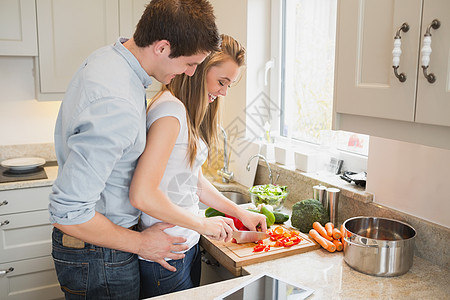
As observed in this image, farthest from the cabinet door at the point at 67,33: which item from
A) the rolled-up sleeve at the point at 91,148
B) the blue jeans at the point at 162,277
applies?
the rolled-up sleeve at the point at 91,148

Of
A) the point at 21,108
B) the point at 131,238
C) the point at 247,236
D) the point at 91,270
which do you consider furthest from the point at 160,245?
the point at 21,108

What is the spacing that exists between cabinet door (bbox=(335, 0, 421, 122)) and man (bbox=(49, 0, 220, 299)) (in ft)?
1.35

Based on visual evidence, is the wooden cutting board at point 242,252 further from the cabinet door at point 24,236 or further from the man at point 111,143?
the cabinet door at point 24,236

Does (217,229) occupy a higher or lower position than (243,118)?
lower

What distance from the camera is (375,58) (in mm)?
1205

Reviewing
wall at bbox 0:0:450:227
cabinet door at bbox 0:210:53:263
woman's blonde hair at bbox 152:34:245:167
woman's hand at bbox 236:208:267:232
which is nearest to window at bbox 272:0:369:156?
wall at bbox 0:0:450:227

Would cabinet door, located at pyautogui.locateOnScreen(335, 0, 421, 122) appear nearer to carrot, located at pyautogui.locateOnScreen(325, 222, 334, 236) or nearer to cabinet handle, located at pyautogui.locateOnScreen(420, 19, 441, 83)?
cabinet handle, located at pyautogui.locateOnScreen(420, 19, 441, 83)

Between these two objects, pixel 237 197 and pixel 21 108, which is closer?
pixel 237 197

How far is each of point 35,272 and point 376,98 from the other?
2260 millimetres

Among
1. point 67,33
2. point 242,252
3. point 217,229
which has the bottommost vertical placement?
point 242,252

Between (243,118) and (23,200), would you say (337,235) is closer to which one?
(243,118)

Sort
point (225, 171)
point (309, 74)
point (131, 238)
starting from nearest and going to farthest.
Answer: point (131, 238)
point (309, 74)
point (225, 171)

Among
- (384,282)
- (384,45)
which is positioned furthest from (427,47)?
(384,282)

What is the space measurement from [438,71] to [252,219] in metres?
0.90
